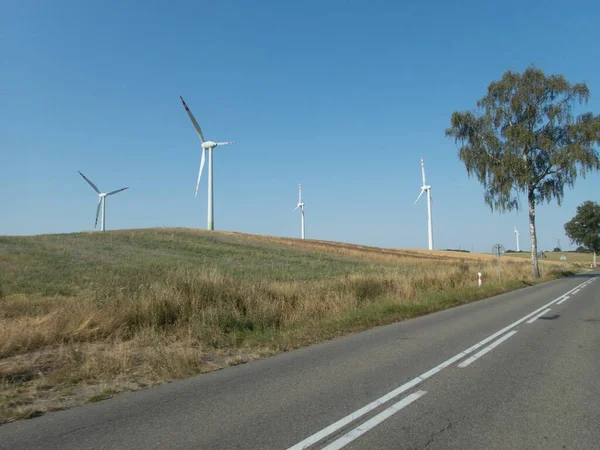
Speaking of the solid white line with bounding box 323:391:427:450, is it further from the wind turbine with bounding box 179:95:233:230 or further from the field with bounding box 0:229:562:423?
the wind turbine with bounding box 179:95:233:230

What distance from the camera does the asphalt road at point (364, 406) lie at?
4.48 meters

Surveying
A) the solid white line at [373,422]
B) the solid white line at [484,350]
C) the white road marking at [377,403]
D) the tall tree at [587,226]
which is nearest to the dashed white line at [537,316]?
the solid white line at [484,350]

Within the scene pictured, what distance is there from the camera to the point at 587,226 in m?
79.5

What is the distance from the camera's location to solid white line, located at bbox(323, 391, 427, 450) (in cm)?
435

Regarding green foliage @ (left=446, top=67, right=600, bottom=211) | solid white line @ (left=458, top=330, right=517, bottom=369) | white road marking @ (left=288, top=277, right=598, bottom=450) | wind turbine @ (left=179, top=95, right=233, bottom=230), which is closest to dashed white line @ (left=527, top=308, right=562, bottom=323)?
solid white line @ (left=458, top=330, right=517, bottom=369)

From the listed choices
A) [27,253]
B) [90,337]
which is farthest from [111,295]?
[27,253]

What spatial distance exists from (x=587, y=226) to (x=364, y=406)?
3459 inches

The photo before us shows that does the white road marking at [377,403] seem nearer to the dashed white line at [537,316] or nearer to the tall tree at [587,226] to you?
the dashed white line at [537,316]

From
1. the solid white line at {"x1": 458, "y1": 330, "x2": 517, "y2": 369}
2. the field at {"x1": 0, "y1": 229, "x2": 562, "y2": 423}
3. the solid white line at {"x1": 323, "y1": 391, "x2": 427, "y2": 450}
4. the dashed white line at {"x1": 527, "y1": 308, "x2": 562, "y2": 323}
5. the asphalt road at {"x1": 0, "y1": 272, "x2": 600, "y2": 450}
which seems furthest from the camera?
the dashed white line at {"x1": 527, "y1": 308, "x2": 562, "y2": 323}

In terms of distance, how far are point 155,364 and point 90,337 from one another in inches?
117

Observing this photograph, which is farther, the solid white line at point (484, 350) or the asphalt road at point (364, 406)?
the solid white line at point (484, 350)

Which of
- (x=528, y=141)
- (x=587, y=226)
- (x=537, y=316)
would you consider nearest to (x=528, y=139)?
(x=528, y=141)

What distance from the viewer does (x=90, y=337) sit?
9844 millimetres

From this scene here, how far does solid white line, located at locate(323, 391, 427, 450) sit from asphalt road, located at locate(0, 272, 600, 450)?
0.04 ft
